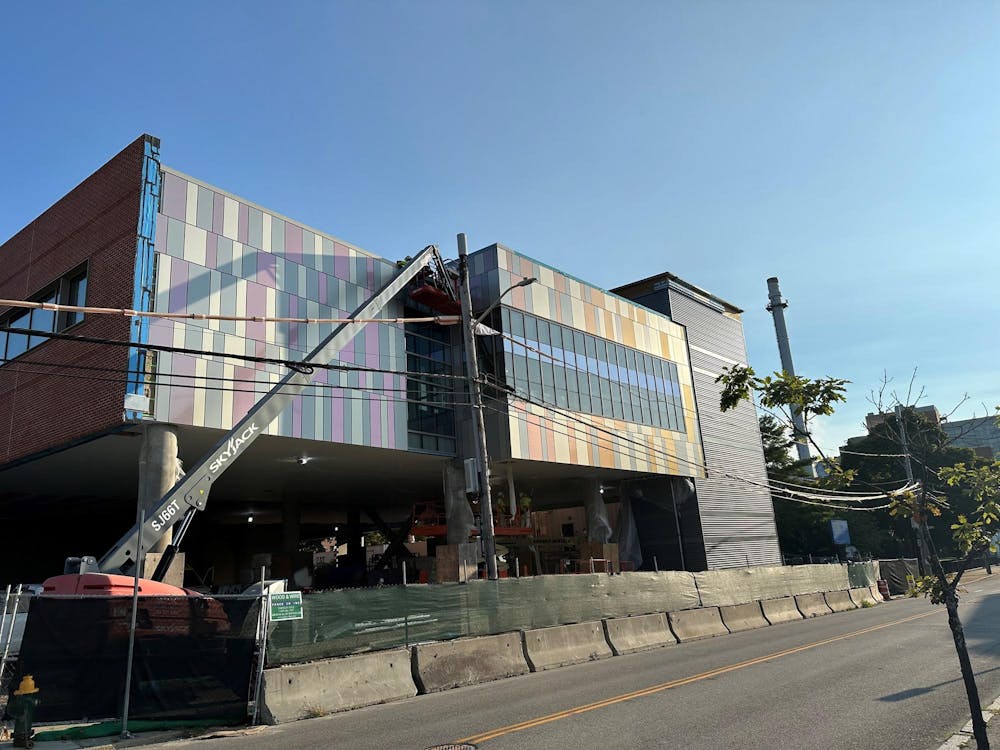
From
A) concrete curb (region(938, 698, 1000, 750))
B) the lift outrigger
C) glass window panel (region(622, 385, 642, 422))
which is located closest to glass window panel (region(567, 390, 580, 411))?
glass window panel (region(622, 385, 642, 422))

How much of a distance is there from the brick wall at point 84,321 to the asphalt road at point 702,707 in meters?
11.8

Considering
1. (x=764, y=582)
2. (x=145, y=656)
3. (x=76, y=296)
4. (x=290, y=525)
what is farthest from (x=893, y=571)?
(x=76, y=296)

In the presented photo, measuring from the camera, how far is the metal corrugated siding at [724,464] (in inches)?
1446

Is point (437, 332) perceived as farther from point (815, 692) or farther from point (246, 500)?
point (815, 692)

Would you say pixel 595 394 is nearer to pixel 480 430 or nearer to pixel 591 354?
pixel 591 354

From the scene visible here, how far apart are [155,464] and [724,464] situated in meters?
29.2

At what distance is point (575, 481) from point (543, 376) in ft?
31.7

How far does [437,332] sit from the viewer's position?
29.0 m

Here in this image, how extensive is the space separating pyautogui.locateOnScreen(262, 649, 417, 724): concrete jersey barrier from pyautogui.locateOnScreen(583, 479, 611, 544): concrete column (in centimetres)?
2135

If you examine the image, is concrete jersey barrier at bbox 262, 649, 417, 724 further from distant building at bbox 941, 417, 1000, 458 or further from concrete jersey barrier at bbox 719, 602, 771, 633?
concrete jersey barrier at bbox 719, 602, 771, 633

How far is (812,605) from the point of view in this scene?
27297 millimetres

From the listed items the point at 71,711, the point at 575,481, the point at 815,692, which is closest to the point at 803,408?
the point at 815,692

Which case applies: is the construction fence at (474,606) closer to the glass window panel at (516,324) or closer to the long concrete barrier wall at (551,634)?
the long concrete barrier wall at (551,634)

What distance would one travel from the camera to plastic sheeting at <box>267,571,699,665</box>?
1224 cm
